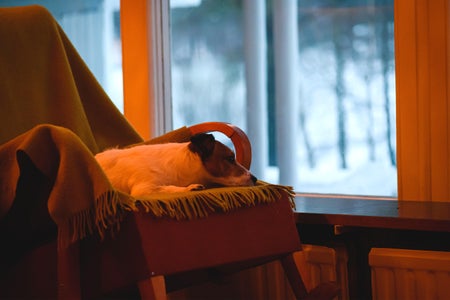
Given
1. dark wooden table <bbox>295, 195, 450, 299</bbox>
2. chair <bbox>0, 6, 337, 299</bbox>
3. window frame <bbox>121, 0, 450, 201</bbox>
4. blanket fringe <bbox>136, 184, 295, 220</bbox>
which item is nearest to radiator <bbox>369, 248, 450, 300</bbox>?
dark wooden table <bbox>295, 195, 450, 299</bbox>

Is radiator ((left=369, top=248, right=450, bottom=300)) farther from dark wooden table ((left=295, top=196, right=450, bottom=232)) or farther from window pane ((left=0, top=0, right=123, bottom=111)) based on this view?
window pane ((left=0, top=0, right=123, bottom=111))

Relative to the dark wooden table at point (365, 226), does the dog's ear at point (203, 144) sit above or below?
above

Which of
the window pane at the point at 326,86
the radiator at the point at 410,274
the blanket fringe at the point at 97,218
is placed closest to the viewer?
the blanket fringe at the point at 97,218

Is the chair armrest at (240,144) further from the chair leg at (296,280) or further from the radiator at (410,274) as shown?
the radiator at (410,274)

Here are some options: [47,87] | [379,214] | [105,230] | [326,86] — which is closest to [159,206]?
[105,230]

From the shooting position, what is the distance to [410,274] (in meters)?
1.83

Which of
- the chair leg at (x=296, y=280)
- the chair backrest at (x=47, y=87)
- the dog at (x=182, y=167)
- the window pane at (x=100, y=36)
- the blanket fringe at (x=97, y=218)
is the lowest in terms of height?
the chair leg at (x=296, y=280)

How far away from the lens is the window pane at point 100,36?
3244 millimetres

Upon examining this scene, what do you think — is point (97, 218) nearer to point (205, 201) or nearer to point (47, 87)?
point (205, 201)

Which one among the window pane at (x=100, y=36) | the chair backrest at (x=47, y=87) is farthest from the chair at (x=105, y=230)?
the window pane at (x=100, y=36)

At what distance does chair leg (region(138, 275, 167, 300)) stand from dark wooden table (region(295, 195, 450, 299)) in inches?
27.6

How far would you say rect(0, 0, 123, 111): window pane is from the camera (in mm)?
3244

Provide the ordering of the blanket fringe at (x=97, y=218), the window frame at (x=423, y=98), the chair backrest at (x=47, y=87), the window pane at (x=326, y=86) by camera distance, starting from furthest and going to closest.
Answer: the window pane at (x=326, y=86) → the window frame at (x=423, y=98) → the chair backrest at (x=47, y=87) → the blanket fringe at (x=97, y=218)

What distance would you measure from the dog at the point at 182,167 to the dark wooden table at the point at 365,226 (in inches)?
11.8
